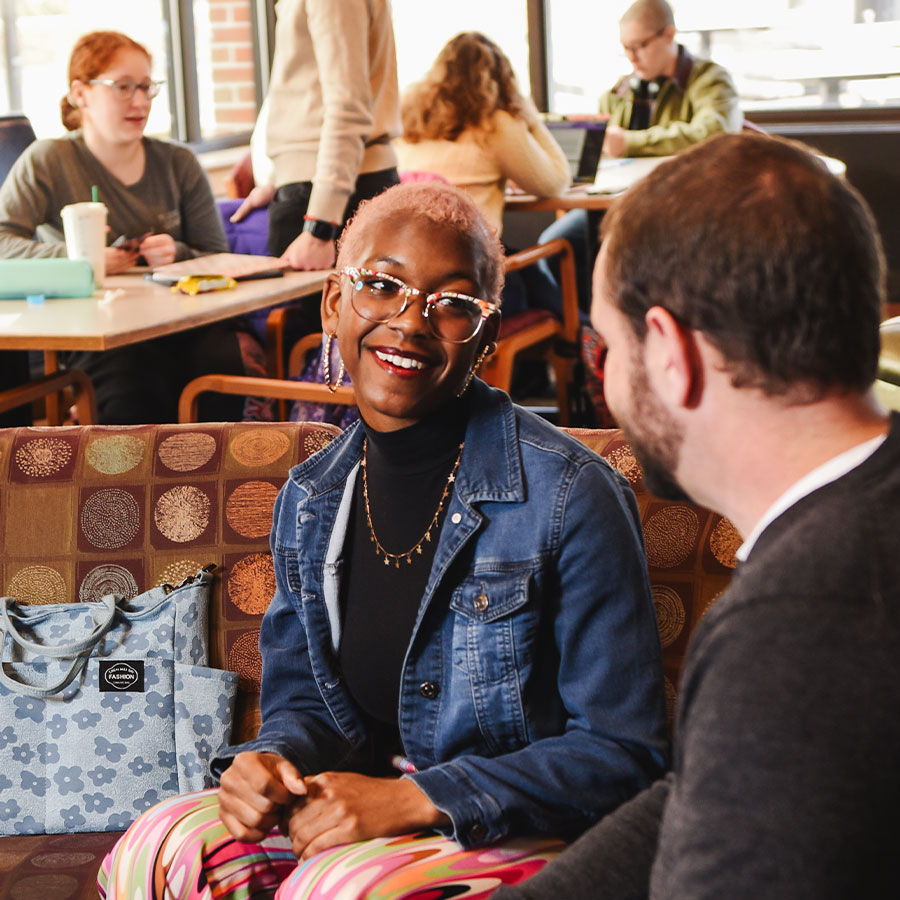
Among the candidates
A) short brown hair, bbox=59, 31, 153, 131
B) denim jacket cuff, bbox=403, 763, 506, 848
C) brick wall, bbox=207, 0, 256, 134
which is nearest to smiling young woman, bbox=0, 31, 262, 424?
short brown hair, bbox=59, 31, 153, 131

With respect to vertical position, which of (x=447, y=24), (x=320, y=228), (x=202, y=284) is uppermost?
(x=447, y=24)

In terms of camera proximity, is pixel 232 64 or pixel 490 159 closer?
pixel 490 159

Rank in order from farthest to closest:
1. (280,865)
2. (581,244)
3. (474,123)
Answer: (581,244) < (474,123) < (280,865)

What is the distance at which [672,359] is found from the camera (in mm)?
822

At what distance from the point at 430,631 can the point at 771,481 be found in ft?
2.02

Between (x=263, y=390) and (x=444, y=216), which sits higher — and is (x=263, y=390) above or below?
below

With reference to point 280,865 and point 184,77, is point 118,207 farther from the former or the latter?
point 184,77

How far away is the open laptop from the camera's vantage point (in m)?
4.44

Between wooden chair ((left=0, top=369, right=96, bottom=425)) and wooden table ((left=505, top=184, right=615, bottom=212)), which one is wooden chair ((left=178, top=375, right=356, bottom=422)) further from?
wooden table ((left=505, top=184, right=615, bottom=212))

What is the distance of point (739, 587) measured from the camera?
0.74 metres

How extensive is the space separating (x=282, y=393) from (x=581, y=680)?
155 centimetres

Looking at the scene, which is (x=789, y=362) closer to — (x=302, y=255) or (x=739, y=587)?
(x=739, y=587)

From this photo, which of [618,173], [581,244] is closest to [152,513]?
[618,173]

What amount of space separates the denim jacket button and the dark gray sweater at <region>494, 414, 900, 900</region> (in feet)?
2.01
